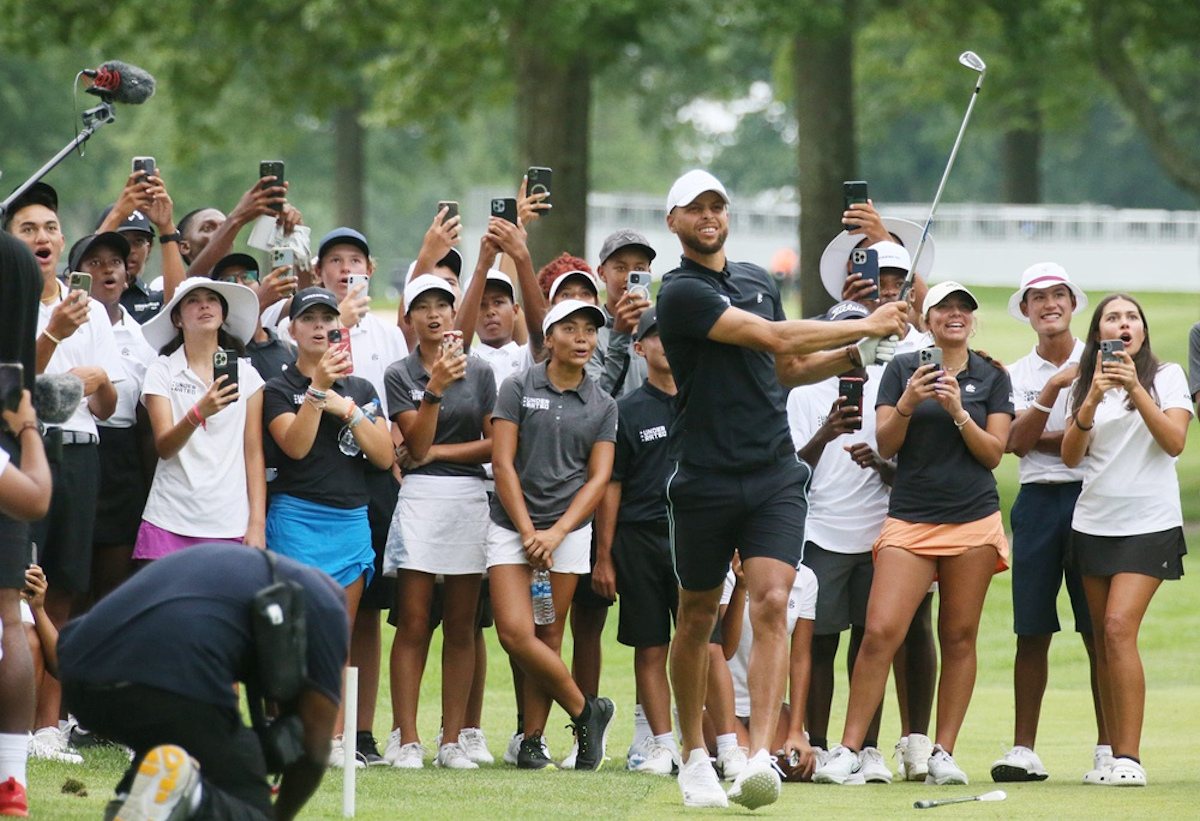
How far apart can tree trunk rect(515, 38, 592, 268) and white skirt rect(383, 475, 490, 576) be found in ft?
37.3

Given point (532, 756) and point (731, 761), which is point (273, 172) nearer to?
point (532, 756)

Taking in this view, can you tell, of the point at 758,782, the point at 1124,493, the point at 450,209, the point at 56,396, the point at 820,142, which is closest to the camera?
the point at 56,396

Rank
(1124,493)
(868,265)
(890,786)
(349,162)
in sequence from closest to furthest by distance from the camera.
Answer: (868,265), (890,786), (1124,493), (349,162)

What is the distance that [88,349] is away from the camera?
27.1ft

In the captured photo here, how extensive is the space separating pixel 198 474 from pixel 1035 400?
4.07 meters

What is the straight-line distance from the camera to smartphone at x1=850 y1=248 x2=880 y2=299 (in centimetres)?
806

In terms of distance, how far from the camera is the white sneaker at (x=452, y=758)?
8.75 metres

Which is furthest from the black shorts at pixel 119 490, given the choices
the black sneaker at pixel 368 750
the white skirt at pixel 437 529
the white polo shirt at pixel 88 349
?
the black sneaker at pixel 368 750

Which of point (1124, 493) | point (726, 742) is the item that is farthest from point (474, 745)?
point (1124, 493)

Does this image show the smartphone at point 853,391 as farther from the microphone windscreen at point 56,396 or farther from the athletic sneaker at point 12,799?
the athletic sneaker at point 12,799

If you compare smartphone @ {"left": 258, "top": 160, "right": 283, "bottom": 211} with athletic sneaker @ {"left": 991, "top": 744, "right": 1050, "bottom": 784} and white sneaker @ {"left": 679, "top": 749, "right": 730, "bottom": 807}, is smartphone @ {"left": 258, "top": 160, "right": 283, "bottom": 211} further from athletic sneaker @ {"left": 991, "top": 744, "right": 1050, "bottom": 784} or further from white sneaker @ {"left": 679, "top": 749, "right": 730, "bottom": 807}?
athletic sneaker @ {"left": 991, "top": 744, "right": 1050, "bottom": 784}

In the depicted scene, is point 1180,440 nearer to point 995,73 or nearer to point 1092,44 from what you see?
point 1092,44

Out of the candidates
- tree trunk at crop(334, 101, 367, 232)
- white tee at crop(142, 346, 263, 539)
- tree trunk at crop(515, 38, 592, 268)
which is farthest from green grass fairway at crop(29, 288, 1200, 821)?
tree trunk at crop(334, 101, 367, 232)

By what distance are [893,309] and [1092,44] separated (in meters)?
16.5
